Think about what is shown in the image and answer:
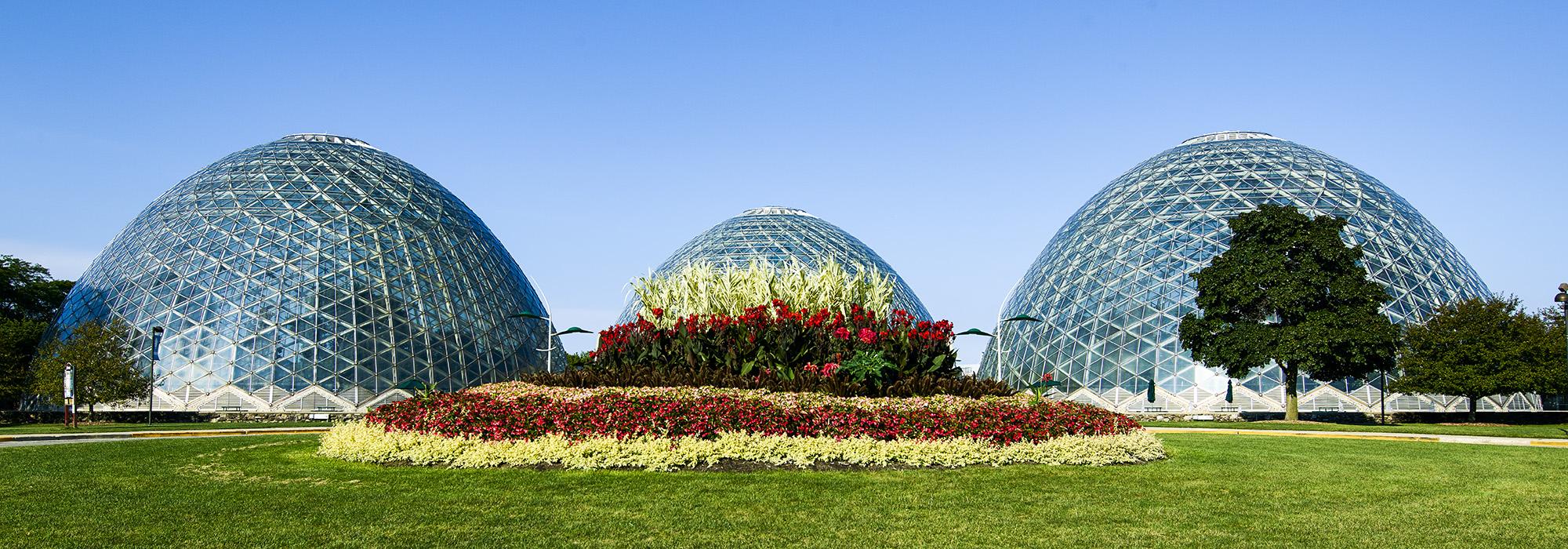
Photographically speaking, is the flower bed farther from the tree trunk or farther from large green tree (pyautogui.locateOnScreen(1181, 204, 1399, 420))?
the tree trunk

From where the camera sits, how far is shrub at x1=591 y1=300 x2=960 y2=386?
20531 mm

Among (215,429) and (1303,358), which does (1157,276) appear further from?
(215,429)

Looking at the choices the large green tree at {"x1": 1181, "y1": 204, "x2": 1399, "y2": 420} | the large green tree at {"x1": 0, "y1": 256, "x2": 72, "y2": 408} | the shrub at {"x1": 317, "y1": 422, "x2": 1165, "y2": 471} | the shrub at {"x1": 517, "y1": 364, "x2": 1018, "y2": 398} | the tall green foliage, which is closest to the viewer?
the shrub at {"x1": 317, "y1": 422, "x2": 1165, "y2": 471}

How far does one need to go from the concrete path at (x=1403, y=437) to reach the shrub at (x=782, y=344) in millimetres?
7093

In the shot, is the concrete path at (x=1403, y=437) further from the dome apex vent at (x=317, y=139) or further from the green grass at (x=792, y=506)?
the dome apex vent at (x=317, y=139)

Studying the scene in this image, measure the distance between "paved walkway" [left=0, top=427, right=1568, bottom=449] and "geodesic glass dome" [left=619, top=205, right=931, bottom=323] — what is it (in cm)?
4467

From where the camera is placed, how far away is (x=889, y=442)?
16375 millimetres

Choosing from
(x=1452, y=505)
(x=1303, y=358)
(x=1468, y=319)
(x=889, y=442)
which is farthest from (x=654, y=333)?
(x=1468, y=319)

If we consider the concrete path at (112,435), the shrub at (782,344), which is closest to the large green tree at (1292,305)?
the shrub at (782,344)

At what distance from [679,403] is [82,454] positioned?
1177 centimetres

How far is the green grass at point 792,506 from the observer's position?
9.46 m

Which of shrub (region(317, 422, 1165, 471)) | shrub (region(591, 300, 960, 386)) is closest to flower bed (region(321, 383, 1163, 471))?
shrub (region(317, 422, 1165, 471))

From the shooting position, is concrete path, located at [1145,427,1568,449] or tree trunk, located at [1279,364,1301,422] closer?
concrete path, located at [1145,427,1568,449]

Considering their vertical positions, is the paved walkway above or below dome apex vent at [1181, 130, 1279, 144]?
below
